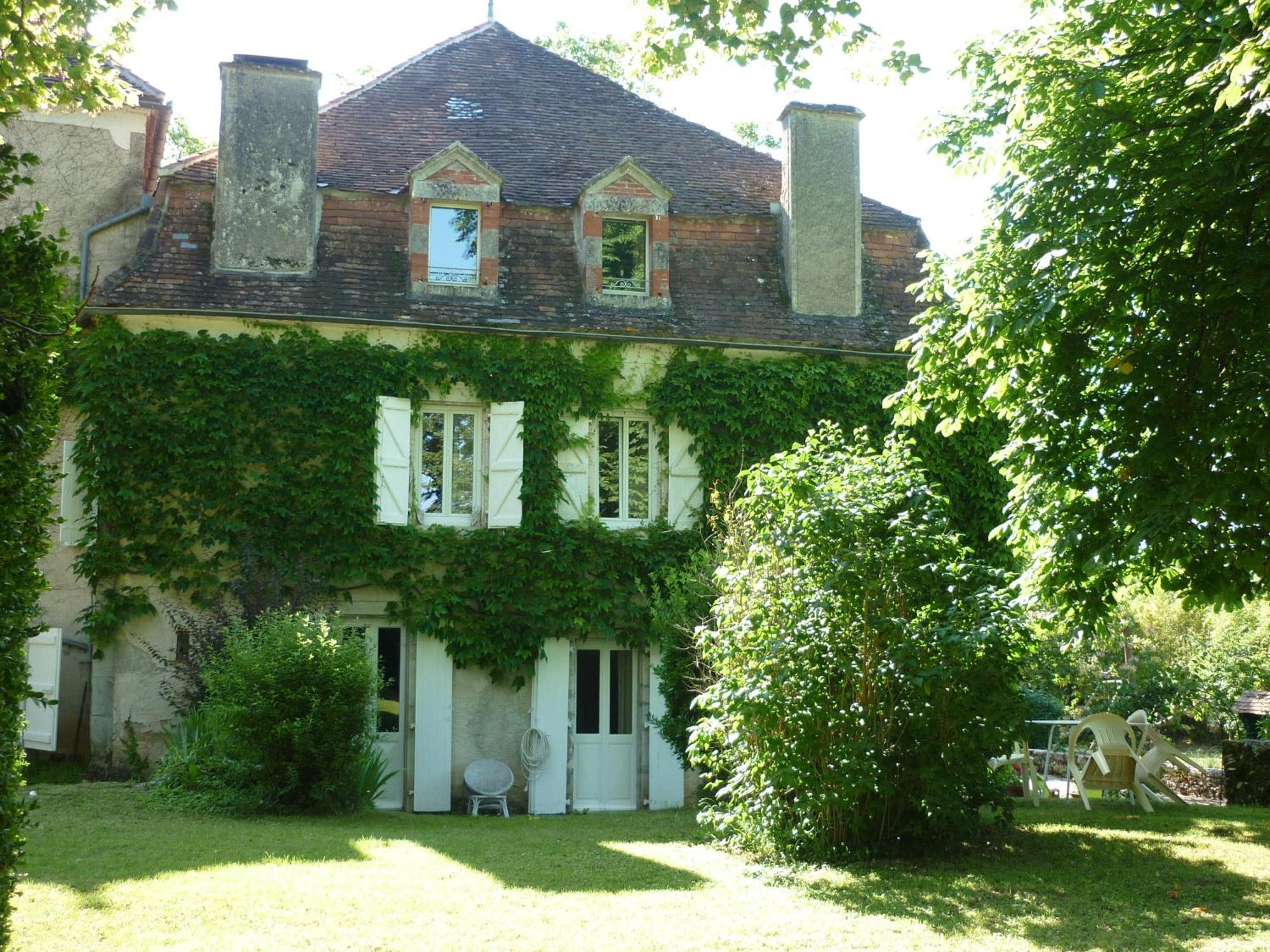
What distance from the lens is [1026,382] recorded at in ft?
25.5

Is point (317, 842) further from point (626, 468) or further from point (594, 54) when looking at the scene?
point (594, 54)

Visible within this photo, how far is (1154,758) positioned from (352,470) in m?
9.05

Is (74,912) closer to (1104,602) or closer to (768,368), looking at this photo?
(1104,602)

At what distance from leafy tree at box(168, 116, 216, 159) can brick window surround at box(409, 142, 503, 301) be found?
12.4 metres

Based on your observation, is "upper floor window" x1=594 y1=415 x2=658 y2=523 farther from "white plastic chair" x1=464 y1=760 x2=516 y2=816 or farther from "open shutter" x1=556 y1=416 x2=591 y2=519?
"white plastic chair" x1=464 y1=760 x2=516 y2=816

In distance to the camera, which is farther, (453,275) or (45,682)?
(453,275)

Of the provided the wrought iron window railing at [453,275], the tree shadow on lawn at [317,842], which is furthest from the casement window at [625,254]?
the tree shadow on lawn at [317,842]

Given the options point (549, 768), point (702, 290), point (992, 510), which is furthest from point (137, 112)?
point (992, 510)

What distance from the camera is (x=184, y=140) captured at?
25.8 meters

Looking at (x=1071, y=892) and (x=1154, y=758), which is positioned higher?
(x=1154, y=758)

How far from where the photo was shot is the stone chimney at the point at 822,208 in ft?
53.4

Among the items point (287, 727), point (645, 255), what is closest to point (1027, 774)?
point (287, 727)

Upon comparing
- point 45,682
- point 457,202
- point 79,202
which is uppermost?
point 79,202

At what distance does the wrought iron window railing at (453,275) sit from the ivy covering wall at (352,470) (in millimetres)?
1001
